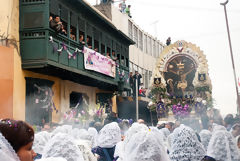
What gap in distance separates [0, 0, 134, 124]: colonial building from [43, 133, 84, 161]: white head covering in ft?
28.4

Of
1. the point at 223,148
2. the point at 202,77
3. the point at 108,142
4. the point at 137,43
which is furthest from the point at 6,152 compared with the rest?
the point at 137,43

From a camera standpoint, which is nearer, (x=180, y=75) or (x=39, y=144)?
(x=39, y=144)

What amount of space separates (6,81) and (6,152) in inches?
425

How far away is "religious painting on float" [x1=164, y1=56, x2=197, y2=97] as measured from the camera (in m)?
27.3

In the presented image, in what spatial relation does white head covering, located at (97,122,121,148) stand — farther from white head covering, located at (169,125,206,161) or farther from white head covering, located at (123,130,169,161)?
white head covering, located at (123,130,169,161)

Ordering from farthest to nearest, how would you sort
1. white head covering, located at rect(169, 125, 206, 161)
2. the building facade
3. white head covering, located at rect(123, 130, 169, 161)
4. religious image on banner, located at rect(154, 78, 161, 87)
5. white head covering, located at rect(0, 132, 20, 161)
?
religious image on banner, located at rect(154, 78, 161, 87) < the building facade < white head covering, located at rect(169, 125, 206, 161) < white head covering, located at rect(123, 130, 169, 161) < white head covering, located at rect(0, 132, 20, 161)

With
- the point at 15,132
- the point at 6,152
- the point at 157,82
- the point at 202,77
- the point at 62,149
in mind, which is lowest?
the point at 62,149

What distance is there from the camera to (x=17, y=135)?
7.67 feet

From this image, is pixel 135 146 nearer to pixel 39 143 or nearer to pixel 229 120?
pixel 39 143

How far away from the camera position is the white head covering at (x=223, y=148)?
5020mm

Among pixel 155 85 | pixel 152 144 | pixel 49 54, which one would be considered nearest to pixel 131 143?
pixel 152 144

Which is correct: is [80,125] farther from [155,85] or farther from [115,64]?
[155,85]

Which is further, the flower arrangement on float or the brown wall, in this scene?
the flower arrangement on float

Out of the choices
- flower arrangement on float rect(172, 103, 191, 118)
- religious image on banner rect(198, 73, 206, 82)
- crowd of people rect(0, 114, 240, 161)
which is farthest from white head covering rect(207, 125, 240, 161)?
religious image on banner rect(198, 73, 206, 82)
